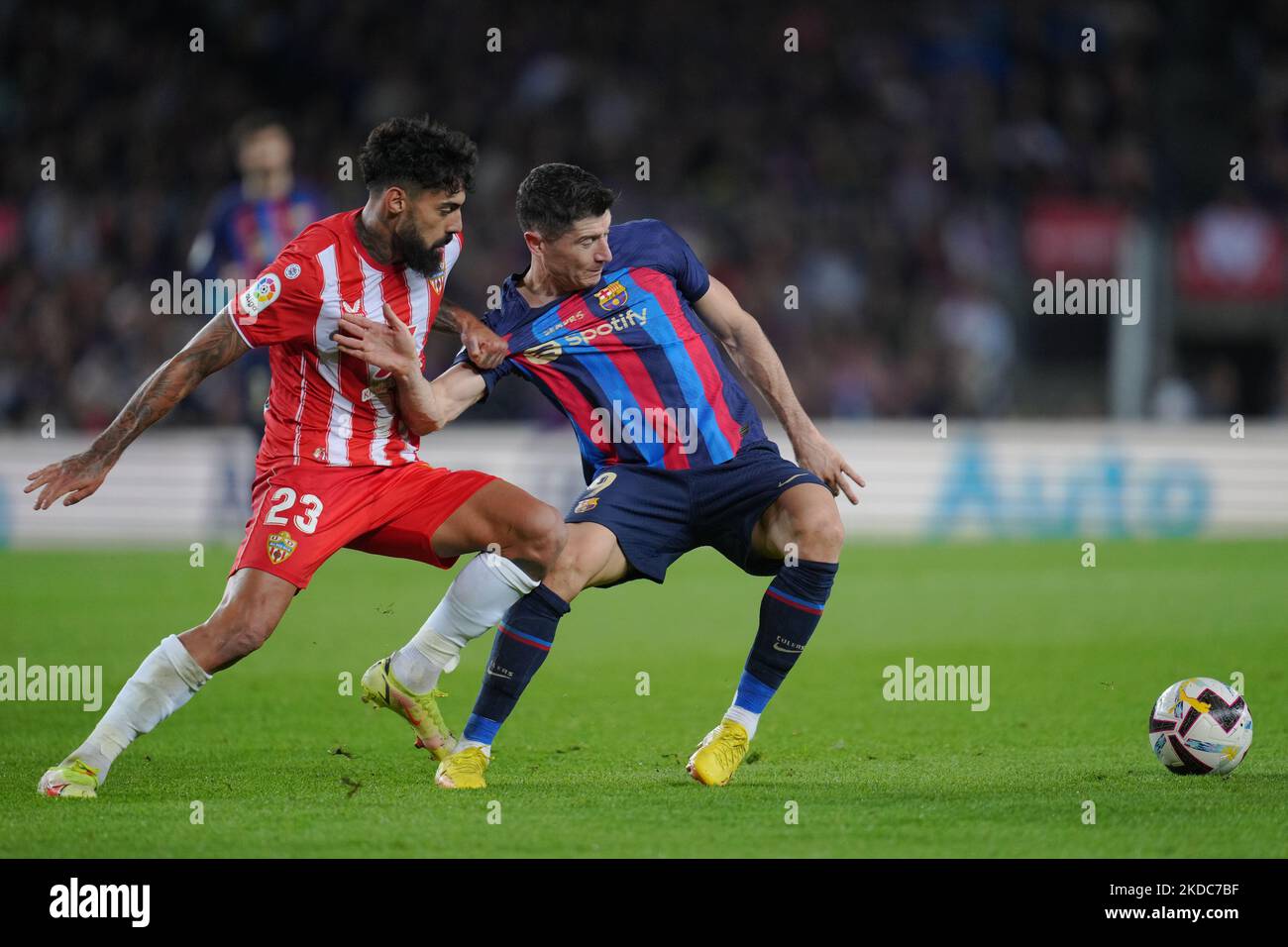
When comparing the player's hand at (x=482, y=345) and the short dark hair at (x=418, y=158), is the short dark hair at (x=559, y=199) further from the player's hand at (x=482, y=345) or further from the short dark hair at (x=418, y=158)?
the player's hand at (x=482, y=345)

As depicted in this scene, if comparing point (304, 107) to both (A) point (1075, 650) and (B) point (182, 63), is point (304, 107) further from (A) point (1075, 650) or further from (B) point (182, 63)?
(A) point (1075, 650)

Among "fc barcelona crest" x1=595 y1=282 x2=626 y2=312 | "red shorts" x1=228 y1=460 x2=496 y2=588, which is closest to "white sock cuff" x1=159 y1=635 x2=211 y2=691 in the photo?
"red shorts" x1=228 y1=460 x2=496 y2=588

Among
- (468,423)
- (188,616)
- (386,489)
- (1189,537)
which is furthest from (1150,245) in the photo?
(386,489)

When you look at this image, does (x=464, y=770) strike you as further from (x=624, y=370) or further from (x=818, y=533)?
(x=624, y=370)

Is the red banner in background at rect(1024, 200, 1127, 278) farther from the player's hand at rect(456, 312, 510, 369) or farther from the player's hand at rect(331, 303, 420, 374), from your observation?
the player's hand at rect(331, 303, 420, 374)

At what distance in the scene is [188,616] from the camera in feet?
32.1

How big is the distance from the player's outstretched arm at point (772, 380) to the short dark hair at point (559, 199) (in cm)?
75

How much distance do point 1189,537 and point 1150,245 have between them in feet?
12.4

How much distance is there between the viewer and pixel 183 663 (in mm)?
5129

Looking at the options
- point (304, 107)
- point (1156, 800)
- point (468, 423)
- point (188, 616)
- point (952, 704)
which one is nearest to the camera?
point (1156, 800)

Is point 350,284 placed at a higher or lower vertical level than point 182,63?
lower

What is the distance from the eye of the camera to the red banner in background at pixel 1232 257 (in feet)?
59.2
